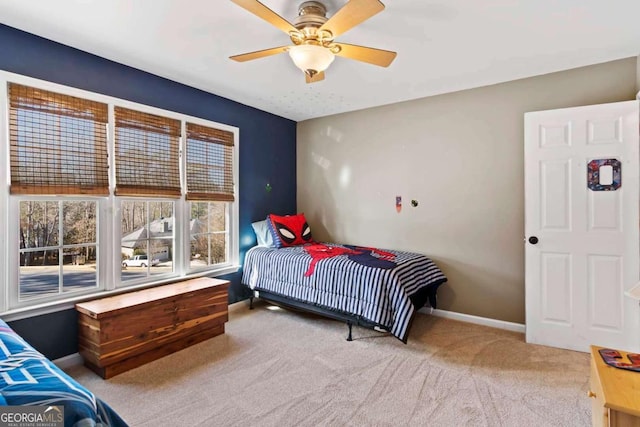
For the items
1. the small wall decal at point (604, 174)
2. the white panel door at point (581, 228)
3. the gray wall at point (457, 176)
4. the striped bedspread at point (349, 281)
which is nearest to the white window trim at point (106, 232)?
the striped bedspread at point (349, 281)

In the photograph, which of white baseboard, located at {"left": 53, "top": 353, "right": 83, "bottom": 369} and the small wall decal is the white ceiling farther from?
white baseboard, located at {"left": 53, "top": 353, "right": 83, "bottom": 369}

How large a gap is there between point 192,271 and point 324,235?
1.84 metres

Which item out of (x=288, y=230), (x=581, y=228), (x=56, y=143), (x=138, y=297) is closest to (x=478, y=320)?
(x=581, y=228)

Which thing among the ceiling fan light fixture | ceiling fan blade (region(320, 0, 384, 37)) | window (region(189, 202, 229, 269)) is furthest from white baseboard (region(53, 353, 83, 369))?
ceiling fan blade (region(320, 0, 384, 37))

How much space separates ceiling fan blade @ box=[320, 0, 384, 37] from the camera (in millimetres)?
1633

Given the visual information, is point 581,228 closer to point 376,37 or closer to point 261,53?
point 376,37

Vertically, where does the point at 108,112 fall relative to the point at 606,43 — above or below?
below

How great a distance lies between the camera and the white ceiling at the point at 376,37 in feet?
6.75

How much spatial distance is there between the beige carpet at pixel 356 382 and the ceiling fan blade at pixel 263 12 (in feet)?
7.39

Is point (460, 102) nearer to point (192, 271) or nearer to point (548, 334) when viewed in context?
point (548, 334)

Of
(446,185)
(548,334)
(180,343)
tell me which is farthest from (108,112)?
(548,334)

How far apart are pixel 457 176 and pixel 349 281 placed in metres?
1.67

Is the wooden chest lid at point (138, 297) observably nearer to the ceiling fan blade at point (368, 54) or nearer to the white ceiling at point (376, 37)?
the white ceiling at point (376, 37)

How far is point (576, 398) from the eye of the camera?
2.08 metres
